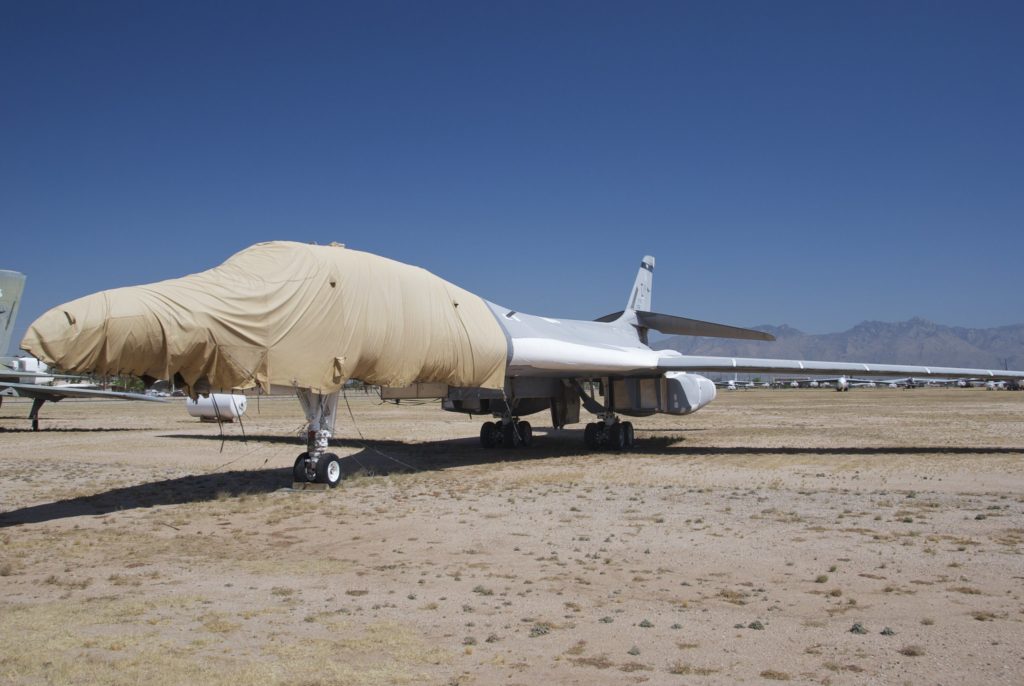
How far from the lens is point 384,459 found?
15.6 meters

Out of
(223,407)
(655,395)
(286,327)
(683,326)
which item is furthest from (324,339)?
(223,407)

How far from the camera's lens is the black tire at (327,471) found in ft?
36.4

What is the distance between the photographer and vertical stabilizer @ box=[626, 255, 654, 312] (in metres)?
23.2

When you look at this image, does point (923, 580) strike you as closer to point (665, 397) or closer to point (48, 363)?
point (48, 363)

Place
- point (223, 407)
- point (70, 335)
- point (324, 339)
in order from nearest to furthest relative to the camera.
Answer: point (70, 335) → point (324, 339) → point (223, 407)

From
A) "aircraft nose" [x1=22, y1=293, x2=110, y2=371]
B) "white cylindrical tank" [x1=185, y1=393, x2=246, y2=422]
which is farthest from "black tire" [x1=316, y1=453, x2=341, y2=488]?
"white cylindrical tank" [x1=185, y1=393, x2=246, y2=422]

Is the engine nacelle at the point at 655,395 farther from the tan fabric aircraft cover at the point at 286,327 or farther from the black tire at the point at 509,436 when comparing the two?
the tan fabric aircraft cover at the point at 286,327

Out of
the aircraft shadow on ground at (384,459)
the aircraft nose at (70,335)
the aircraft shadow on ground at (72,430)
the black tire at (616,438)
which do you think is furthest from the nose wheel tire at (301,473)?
the aircraft shadow on ground at (72,430)

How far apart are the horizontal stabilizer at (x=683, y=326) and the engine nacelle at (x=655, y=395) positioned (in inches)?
86.2

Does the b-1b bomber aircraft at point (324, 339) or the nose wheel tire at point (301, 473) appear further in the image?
the nose wheel tire at point (301, 473)

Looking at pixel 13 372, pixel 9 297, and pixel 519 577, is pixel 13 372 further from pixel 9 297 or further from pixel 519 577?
pixel 519 577

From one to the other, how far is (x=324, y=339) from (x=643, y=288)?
49.2ft

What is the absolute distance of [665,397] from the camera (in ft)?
60.5

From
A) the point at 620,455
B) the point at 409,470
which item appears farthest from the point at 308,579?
the point at 620,455
